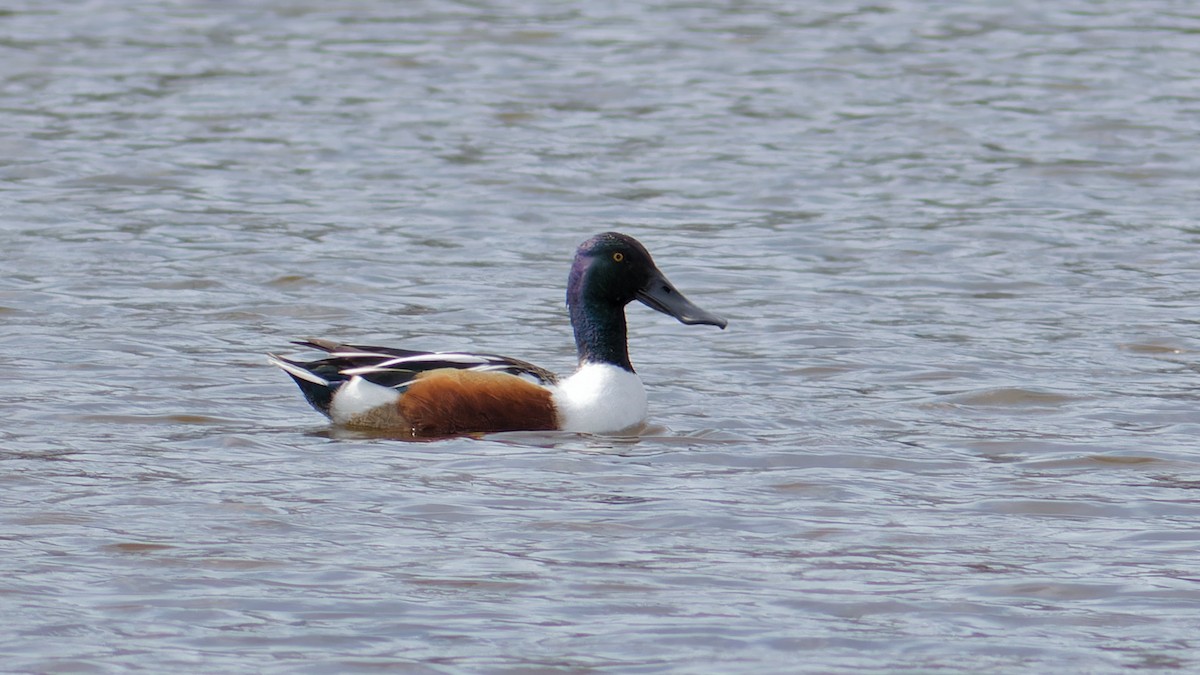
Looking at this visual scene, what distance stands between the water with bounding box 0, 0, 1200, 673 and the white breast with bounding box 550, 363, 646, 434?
177 mm

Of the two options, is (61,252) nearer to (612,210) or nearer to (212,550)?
(612,210)

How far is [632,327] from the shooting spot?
12.6m

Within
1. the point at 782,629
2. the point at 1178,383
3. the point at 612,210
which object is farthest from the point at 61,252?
the point at 782,629

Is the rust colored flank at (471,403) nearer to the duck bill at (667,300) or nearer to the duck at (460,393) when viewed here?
the duck at (460,393)

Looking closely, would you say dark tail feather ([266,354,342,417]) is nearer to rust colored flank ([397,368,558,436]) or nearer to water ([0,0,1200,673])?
water ([0,0,1200,673])

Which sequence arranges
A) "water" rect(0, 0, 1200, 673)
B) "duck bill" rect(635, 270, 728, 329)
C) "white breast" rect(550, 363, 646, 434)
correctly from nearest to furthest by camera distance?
"water" rect(0, 0, 1200, 673)
"white breast" rect(550, 363, 646, 434)
"duck bill" rect(635, 270, 728, 329)

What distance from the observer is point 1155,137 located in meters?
17.7

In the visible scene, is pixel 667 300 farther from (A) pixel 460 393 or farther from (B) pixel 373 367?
(B) pixel 373 367

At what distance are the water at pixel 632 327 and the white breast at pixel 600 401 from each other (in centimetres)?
18

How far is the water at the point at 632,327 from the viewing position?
23.6 feet

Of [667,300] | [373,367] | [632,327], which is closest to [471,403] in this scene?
[373,367]

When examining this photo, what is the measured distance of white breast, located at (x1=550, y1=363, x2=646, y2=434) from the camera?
1007 cm

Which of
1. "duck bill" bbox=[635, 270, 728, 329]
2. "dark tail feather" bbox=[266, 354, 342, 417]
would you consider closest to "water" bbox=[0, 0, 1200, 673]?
"dark tail feather" bbox=[266, 354, 342, 417]

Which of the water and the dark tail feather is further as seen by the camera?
the dark tail feather
